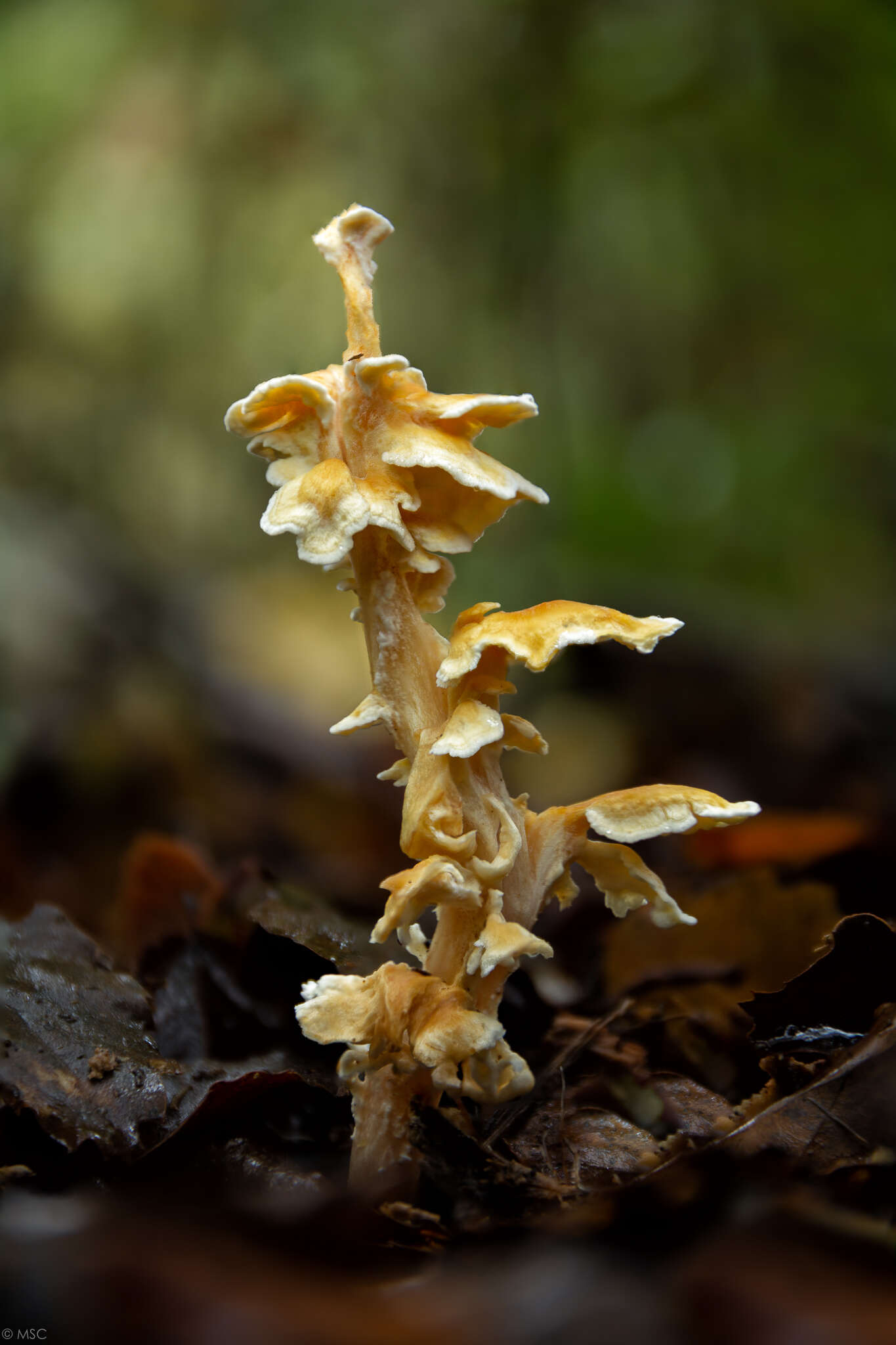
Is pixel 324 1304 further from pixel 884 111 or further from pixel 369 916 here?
pixel 884 111

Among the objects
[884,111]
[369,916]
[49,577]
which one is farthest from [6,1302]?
[884,111]

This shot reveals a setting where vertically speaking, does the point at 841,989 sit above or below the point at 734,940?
below

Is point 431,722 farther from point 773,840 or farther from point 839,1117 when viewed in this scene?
point 773,840

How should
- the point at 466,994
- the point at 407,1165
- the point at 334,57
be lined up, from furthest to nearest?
the point at 334,57
the point at 466,994
the point at 407,1165

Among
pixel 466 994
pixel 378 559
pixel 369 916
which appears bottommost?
pixel 466 994

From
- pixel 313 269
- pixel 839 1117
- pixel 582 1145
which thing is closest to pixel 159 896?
pixel 582 1145

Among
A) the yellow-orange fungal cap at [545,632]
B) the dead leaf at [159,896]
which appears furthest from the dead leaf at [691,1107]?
the dead leaf at [159,896]
